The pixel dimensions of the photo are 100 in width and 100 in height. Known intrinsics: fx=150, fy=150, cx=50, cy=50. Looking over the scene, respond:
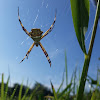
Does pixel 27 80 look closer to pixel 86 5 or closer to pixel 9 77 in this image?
pixel 9 77

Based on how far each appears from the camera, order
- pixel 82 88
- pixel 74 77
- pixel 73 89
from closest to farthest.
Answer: pixel 82 88, pixel 74 77, pixel 73 89

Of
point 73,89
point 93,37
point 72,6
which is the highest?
point 72,6

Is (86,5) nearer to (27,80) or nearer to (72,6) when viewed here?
(72,6)

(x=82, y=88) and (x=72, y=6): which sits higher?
(x=72, y=6)

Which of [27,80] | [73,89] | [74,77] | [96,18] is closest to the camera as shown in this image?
[96,18]

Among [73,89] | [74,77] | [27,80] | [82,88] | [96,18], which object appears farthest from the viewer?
[27,80]

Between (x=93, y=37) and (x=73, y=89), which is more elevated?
(x=93, y=37)

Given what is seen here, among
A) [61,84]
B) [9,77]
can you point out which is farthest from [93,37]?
[9,77]

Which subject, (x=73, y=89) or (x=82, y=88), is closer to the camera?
(x=82, y=88)

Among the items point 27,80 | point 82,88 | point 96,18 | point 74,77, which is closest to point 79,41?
point 96,18
